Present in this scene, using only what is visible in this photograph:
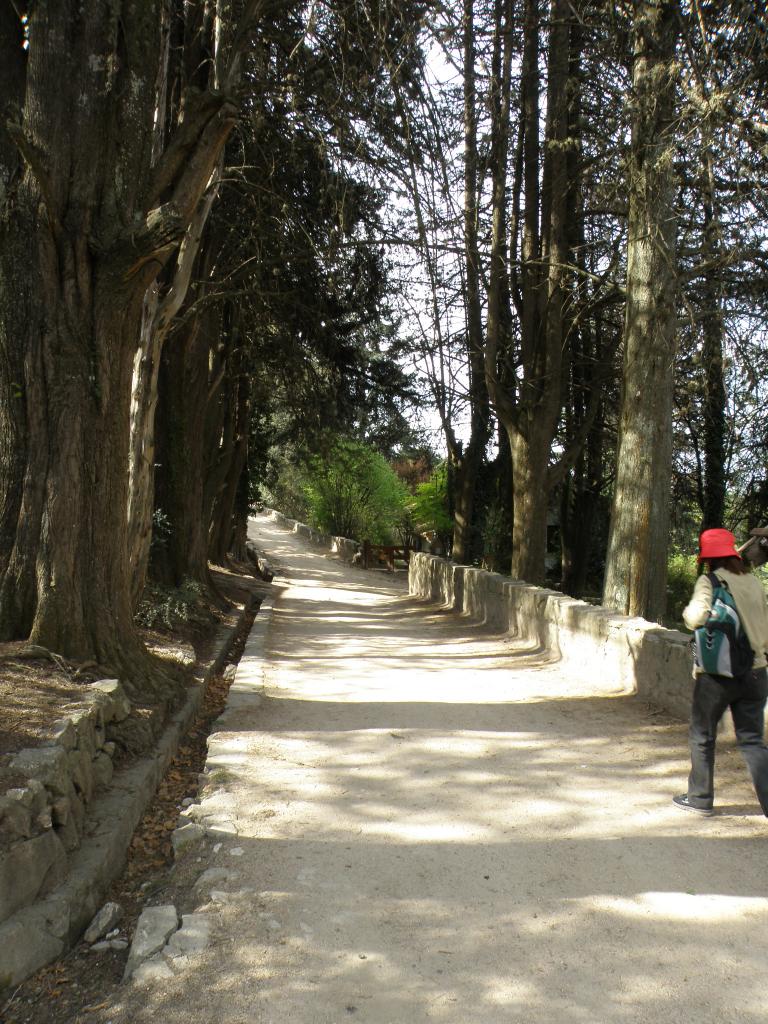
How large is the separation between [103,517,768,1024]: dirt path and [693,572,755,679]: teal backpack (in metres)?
0.87

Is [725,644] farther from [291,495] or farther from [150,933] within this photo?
[291,495]

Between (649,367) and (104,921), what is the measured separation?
328 inches

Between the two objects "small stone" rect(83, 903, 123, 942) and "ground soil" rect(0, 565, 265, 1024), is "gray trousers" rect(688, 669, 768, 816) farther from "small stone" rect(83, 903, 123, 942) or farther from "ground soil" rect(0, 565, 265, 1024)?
"small stone" rect(83, 903, 123, 942)

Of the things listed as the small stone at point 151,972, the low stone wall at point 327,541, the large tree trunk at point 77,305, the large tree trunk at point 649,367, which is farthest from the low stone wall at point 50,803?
the low stone wall at point 327,541

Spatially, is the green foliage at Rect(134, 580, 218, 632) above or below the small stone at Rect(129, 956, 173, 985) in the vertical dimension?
above

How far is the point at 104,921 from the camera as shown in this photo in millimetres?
3979

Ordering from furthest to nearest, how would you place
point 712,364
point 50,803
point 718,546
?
point 712,364 → point 718,546 → point 50,803

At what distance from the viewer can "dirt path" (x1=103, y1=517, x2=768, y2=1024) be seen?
3227 millimetres

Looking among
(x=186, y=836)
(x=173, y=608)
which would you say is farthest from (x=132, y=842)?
(x=173, y=608)

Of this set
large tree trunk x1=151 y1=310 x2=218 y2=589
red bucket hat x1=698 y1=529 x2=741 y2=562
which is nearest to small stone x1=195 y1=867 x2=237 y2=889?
red bucket hat x1=698 y1=529 x2=741 y2=562

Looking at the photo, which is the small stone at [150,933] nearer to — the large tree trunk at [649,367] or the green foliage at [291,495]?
the large tree trunk at [649,367]

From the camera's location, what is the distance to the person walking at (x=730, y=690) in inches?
188

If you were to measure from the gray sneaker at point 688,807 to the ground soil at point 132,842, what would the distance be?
285cm

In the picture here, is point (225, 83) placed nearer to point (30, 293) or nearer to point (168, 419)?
point (30, 293)
